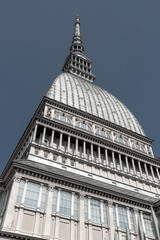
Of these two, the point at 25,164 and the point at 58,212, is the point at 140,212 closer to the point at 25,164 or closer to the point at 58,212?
the point at 58,212

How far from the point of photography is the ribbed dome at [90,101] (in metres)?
57.3

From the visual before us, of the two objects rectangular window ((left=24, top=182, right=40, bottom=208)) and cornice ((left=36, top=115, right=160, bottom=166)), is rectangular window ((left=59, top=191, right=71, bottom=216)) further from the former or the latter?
cornice ((left=36, top=115, right=160, bottom=166))

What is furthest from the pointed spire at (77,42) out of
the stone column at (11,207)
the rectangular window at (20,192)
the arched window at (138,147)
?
the stone column at (11,207)

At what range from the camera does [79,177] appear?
114 feet

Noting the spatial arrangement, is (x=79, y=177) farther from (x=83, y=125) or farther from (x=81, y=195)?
(x=83, y=125)

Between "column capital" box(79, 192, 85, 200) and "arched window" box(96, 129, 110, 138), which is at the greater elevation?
"arched window" box(96, 129, 110, 138)

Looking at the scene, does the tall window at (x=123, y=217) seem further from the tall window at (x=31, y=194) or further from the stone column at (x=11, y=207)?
the stone column at (x=11, y=207)

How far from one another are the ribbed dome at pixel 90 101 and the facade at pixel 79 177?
1.15ft

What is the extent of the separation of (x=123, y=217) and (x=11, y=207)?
14.9 metres

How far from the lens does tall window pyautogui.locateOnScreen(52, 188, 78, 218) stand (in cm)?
2889

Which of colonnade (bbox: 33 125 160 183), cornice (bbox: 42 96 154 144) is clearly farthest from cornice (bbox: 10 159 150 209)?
cornice (bbox: 42 96 154 144)

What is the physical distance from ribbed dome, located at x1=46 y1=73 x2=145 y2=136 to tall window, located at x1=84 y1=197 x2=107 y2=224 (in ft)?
90.6

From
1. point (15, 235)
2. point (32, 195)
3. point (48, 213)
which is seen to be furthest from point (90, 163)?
point (15, 235)

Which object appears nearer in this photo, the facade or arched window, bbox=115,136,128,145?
the facade
